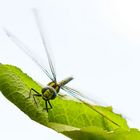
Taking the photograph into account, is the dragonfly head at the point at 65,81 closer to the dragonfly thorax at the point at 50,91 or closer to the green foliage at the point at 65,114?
the dragonfly thorax at the point at 50,91

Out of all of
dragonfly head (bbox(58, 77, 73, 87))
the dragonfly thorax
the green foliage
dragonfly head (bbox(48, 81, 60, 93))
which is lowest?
the green foliage

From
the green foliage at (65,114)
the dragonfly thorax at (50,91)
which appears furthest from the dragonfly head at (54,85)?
the green foliage at (65,114)

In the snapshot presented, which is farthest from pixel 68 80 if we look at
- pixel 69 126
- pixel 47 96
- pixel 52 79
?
pixel 69 126

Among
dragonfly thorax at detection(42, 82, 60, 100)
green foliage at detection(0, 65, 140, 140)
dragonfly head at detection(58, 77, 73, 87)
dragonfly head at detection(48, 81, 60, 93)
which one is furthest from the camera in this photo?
dragonfly head at detection(58, 77, 73, 87)

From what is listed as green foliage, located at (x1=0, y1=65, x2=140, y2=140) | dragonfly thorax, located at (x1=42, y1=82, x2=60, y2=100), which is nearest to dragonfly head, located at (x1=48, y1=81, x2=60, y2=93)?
dragonfly thorax, located at (x1=42, y1=82, x2=60, y2=100)

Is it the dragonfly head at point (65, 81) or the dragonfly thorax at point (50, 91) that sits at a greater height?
the dragonfly head at point (65, 81)

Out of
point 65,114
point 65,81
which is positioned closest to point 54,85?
point 65,81

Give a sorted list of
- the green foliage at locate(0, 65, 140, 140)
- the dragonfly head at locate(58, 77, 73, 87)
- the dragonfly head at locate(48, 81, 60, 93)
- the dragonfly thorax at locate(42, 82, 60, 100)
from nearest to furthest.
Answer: the green foliage at locate(0, 65, 140, 140) → the dragonfly thorax at locate(42, 82, 60, 100) → the dragonfly head at locate(48, 81, 60, 93) → the dragonfly head at locate(58, 77, 73, 87)

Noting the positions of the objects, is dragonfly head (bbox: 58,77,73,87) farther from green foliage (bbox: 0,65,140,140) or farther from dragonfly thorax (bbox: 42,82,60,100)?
green foliage (bbox: 0,65,140,140)

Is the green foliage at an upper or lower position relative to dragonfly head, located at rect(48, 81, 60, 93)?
lower

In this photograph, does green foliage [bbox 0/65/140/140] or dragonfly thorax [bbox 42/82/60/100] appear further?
dragonfly thorax [bbox 42/82/60/100]
